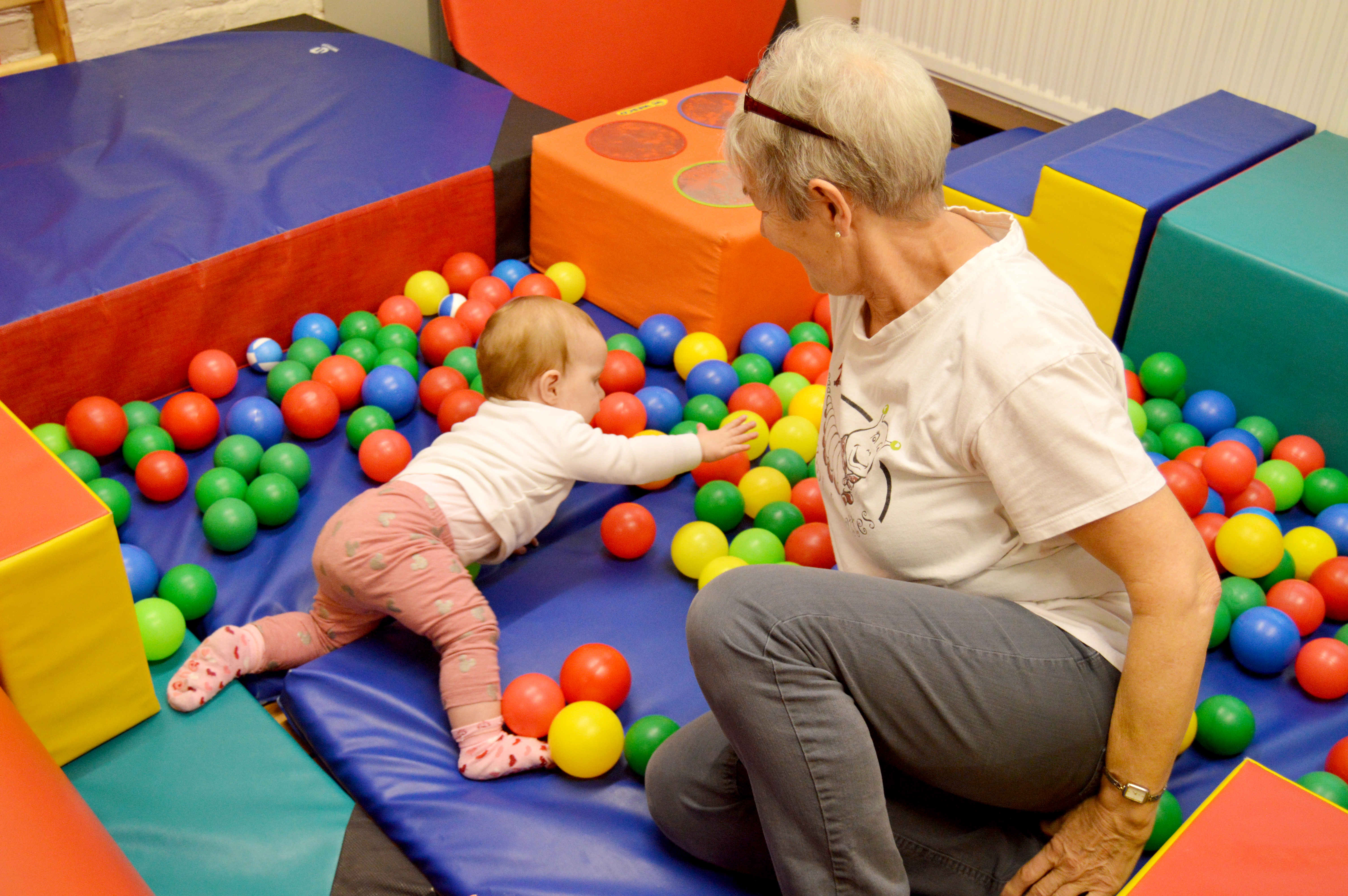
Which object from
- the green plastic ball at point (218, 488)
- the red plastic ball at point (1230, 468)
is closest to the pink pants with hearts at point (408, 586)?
the green plastic ball at point (218, 488)

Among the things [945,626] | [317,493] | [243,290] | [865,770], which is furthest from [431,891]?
[243,290]

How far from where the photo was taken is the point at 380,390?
2.06 metres

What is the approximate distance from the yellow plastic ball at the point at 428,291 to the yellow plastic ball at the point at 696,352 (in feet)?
1.88

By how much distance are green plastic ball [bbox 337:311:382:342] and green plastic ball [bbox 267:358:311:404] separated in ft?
0.58

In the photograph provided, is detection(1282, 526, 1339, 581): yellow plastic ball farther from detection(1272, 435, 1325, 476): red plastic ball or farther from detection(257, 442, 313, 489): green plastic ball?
detection(257, 442, 313, 489): green plastic ball

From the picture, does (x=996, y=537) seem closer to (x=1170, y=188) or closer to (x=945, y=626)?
(x=945, y=626)

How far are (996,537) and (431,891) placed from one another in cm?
78

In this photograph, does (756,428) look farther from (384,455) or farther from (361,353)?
(361,353)

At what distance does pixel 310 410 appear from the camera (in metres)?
2.00

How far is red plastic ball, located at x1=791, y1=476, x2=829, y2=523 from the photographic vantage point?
1.87 metres

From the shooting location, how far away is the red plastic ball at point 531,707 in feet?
4.80

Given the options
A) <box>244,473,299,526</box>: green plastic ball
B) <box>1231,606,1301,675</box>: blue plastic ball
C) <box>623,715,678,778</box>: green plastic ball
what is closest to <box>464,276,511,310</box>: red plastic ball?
<box>244,473,299,526</box>: green plastic ball

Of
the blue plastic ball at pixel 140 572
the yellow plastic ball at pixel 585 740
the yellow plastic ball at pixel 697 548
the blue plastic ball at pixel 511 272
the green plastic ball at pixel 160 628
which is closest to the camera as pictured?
the yellow plastic ball at pixel 585 740

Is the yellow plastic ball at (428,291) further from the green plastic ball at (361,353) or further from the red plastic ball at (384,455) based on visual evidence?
the red plastic ball at (384,455)
